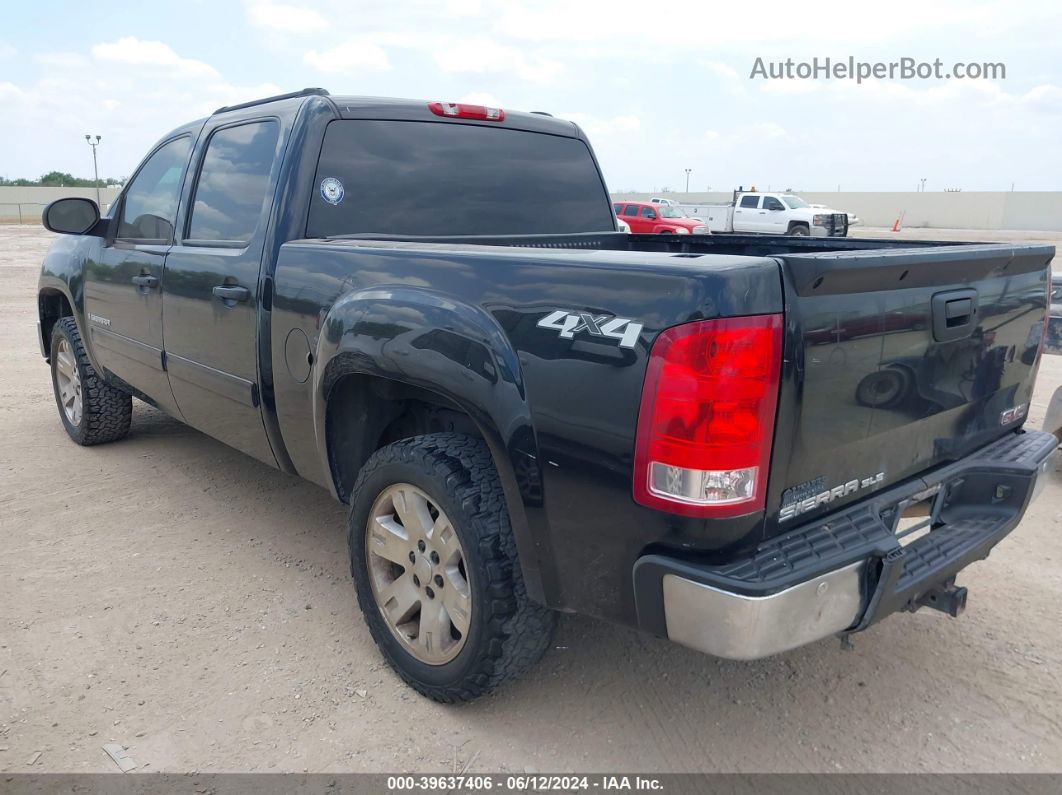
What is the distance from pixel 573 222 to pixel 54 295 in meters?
3.61

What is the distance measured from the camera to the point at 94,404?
5.21m

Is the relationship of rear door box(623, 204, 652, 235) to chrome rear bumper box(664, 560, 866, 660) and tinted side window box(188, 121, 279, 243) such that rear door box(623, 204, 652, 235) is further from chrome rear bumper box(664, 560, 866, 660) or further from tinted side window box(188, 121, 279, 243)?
chrome rear bumper box(664, 560, 866, 660)

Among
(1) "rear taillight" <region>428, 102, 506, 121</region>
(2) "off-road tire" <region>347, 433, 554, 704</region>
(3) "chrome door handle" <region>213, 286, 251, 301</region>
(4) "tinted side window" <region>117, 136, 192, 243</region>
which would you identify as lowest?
(2) "off-road tire" <region>347, 433, 554, 704</region>

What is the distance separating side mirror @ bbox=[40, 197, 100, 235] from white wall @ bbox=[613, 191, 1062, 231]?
178ft

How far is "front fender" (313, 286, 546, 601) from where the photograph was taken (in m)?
2.27

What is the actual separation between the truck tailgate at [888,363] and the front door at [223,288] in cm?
215

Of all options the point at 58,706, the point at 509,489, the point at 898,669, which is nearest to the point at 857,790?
the point at 898,669

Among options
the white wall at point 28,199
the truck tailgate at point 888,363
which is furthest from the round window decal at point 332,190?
the white wall at point 28,199

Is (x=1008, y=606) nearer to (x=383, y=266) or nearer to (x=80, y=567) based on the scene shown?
(x=383, y=266)

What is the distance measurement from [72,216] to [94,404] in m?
1.27

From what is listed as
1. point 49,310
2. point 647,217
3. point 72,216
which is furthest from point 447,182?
point 647,217

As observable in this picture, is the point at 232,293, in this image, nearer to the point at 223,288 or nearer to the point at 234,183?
the point at 223,288

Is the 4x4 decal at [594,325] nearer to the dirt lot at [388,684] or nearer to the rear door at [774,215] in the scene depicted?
the dirt lot at [388,684]

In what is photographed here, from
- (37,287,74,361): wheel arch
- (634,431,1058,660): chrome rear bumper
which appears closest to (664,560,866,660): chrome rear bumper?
(634,431,1058,660): chrome rear bumper
